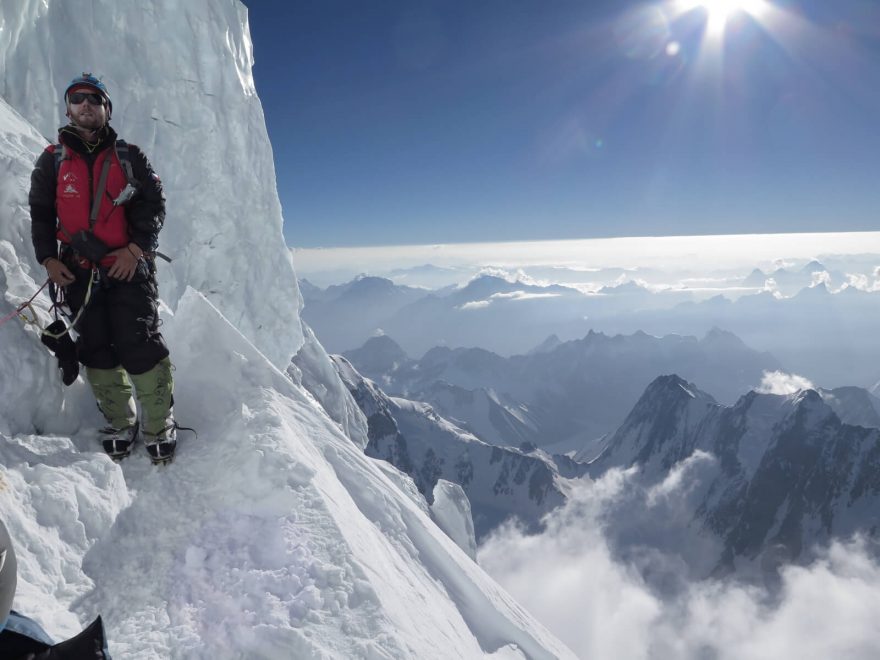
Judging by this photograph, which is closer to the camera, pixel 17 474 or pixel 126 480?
pixel 17 474

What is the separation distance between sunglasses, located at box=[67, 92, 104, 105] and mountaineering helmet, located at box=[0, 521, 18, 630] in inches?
177

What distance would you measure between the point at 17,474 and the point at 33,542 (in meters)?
0.75

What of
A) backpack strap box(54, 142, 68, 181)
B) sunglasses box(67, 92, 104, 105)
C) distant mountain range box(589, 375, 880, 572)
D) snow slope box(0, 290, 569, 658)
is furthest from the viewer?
distant mountain range box(589, 375, 880, 572)

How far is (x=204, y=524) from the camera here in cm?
457

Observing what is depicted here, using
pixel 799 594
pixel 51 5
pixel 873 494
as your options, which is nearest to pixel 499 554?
pixel 799 594

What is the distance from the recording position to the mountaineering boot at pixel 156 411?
5273mm

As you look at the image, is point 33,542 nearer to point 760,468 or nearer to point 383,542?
point 383,542

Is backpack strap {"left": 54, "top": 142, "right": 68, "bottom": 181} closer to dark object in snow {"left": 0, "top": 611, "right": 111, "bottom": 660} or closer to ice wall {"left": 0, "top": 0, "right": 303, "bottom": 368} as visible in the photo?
dark object in snow {"left": 0, "top": 611, "right": 111, "bottom": 660}

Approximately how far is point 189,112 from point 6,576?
30259 mm

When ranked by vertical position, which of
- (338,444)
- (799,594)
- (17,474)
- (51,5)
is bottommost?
(799,594)

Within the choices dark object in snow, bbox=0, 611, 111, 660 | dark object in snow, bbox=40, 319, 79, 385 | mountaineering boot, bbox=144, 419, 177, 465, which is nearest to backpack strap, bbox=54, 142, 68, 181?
dark object in snow, bbox=40, 319, 79, 385

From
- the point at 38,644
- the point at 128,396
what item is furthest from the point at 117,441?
the point at 38,644

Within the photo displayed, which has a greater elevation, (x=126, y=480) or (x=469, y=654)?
(x=126, y=480)

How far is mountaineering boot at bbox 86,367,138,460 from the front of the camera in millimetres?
5223
